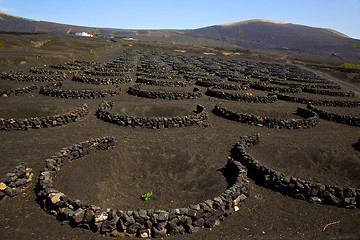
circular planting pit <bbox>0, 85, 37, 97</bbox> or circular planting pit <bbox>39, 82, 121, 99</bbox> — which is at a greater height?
circular planting pit <bbox>39, 82, 121, 99</bbox>

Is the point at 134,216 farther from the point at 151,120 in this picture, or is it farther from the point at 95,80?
the point at 95,80

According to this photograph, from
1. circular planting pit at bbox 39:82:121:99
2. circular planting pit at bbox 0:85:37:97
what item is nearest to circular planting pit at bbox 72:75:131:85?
circular planting pit at bbox 39:82:121:99

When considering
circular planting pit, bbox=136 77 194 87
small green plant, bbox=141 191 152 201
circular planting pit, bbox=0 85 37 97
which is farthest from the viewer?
circular planting pit, bbox=136 77 194 87

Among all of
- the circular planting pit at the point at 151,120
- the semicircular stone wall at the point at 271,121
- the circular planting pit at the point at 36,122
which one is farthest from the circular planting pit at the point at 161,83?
the circular planting pit at the point at 36,122

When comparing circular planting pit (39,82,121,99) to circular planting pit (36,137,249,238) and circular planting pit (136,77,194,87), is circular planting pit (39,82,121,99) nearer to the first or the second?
circular planting pit (136,77,194,87)

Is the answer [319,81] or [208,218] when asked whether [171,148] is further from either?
[319,81]

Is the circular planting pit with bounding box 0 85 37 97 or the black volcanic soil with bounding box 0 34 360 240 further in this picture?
the circular planting pit with bounding box 0 85 37 97

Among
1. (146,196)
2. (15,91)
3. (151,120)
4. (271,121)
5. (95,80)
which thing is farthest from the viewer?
(95,80)

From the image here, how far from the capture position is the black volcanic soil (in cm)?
815

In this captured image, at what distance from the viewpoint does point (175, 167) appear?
1267 cm

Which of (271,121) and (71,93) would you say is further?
(71,93)

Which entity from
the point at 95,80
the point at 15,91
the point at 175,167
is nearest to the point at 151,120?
the point at 175,167

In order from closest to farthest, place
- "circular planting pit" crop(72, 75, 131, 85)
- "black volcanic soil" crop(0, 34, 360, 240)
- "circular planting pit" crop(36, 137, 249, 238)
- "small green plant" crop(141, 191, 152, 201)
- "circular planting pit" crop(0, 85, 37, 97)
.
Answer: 1. "circular planting pit" crop(36, 137, 249, 238)
2. "black volcanic soil" crop(0, 34, 360, 240)
3. "small green plant" crop(141, 191, 152, 201)
4. "circular planting pit" crop(0, 85, 37, 97)
5. "circular planting pit" crop(72, 75, 131, 85)

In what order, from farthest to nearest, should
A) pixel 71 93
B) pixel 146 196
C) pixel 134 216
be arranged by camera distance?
pixel 71 93 < pixel 146 196 < pixel 134 216
